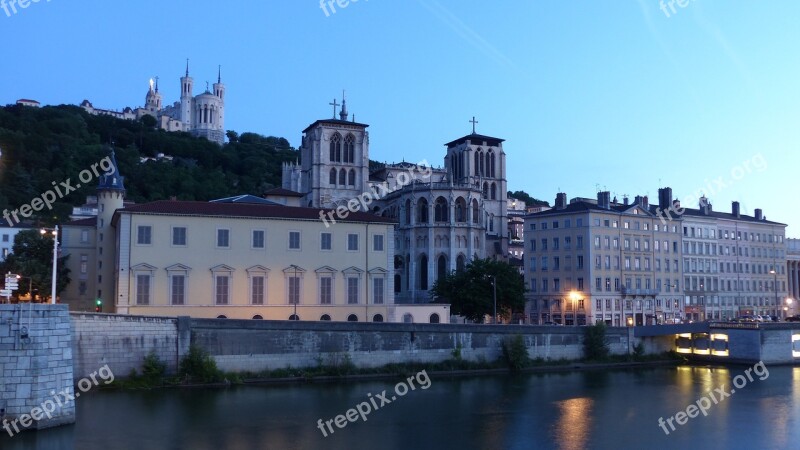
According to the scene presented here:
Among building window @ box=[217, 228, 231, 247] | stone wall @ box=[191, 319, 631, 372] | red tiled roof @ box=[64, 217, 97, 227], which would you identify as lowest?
stone wall @ box=[191, 319, 631, 372]

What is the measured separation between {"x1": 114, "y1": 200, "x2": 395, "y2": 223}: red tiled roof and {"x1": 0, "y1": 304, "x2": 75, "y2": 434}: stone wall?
18.3m

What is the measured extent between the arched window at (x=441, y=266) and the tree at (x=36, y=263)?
113 feet

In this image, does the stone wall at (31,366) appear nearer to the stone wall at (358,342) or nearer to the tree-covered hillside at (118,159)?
the stone wall at (358,342)

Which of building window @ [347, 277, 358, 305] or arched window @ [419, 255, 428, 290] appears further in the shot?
arched window @ [419, 255, 428, 290]

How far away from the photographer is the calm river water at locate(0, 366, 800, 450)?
2909cm

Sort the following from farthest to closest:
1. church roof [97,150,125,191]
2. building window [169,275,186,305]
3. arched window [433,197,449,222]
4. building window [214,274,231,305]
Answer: arched window [433,197,449,222] < church roof [97,150,125,191] < building window [214,274,231,305] < building window [169,275,186,305]

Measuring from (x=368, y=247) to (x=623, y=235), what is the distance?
31.0m

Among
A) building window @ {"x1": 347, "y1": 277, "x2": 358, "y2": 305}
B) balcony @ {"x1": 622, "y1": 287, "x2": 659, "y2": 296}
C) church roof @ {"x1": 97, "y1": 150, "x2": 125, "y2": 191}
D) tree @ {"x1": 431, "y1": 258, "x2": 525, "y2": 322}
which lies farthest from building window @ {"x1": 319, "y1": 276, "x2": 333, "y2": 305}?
balcony @ {"x1": 622, "y1": 287, "x2": 659, "y2": 296}

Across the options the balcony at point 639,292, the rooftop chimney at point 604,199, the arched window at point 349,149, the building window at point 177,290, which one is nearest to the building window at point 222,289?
the building window at point 177,290

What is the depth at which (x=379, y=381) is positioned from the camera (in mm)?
44469

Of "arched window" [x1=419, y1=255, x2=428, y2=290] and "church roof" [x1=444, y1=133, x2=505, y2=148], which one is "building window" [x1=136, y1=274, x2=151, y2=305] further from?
"church roof" [x1=444, y1=133, x2=505, y2=148]

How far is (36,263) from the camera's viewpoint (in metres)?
56.6

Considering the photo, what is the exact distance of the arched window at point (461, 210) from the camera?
3017 inches

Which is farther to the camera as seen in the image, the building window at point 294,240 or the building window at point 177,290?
the building window at point 294,240
